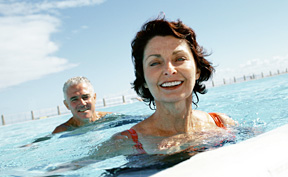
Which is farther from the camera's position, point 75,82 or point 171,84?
point 75,82

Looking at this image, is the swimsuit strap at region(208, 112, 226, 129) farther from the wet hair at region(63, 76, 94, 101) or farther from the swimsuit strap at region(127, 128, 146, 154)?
the wet hair at region(63, 76, 94, 101)

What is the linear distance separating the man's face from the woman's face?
266 cm

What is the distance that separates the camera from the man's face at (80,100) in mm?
4715

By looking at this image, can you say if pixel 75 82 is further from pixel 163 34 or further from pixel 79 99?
pixel 163 34

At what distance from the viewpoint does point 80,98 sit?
15.5 ft

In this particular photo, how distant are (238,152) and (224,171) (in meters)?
0.22

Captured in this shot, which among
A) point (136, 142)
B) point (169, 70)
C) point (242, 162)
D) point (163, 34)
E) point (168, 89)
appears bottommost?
point (136, 142)

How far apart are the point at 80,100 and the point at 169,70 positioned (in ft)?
9.53

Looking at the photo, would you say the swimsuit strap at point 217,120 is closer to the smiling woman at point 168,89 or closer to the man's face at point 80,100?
the smiling woman at point 168,89

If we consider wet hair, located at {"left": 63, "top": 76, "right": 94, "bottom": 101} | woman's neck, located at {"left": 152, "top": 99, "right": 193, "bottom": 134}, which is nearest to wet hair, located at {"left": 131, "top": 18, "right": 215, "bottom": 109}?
woman's neck, located at {"left": 152, "top": 99, "right": 193, "bottom": 134}

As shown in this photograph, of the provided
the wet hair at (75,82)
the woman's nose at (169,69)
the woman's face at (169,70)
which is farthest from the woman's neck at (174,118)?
the wet hair at (75,82)

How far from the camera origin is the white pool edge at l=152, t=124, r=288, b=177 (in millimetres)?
1018

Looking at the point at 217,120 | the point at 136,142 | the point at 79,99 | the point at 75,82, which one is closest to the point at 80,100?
the point at 79,99

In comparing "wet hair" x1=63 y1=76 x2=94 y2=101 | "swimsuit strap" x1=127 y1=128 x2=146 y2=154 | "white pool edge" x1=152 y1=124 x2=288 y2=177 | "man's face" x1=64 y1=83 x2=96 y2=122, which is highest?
"wet hair" x1=63 y1=76 x2=94 y2=101
